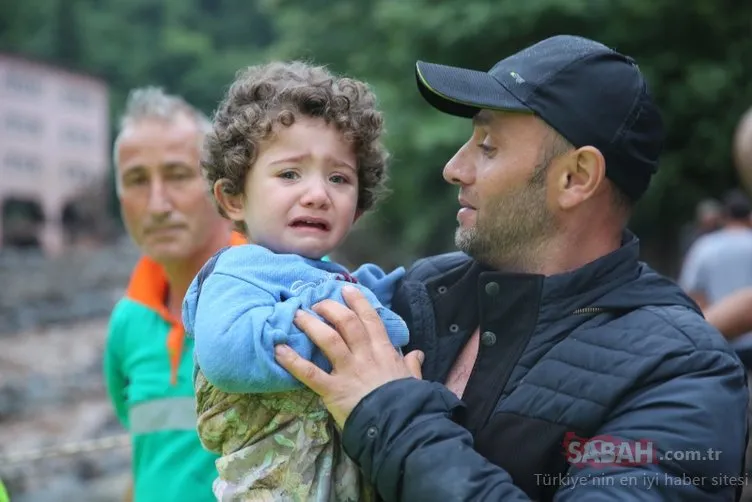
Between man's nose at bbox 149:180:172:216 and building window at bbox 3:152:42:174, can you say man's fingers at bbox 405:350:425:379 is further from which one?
building window at bbox 3:152:42:174

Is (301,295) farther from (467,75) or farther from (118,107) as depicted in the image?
(118,107)

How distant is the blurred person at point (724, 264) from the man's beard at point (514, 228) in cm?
417

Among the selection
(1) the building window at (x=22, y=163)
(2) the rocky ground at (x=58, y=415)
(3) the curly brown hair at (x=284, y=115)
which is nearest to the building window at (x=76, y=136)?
(1) the building window at (x=22, y=163)

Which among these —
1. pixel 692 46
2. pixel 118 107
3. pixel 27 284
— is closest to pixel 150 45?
pixel 118 107

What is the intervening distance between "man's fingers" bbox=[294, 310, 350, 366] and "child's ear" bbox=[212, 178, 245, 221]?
0.40 metres

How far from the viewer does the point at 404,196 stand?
14.6 metres

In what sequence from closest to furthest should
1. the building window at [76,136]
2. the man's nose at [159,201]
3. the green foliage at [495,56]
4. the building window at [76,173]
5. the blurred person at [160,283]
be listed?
the blurred person at [160,283]
the man's nose at [159,201]
the green foliage at [495,56]
the building window at [76,136]
the building window at [76,173]

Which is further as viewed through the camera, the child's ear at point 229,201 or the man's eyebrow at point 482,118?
the child's ear at point 229,201

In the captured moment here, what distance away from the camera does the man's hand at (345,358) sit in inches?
65.6

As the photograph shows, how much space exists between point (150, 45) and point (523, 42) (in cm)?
1549

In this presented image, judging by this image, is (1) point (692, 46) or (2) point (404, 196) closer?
(1) point (692, 46)

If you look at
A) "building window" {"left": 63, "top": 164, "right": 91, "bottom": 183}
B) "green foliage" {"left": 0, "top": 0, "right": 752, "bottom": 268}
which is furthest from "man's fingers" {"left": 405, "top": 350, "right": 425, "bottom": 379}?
"building window" {"left": 63, "top": 164, "right": 91, "bottom": 183}

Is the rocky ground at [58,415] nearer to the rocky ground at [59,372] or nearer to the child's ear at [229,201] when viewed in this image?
the rocky ground at [59,372]

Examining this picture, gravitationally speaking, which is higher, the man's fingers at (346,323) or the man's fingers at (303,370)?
the man's fingers at (346,323)
